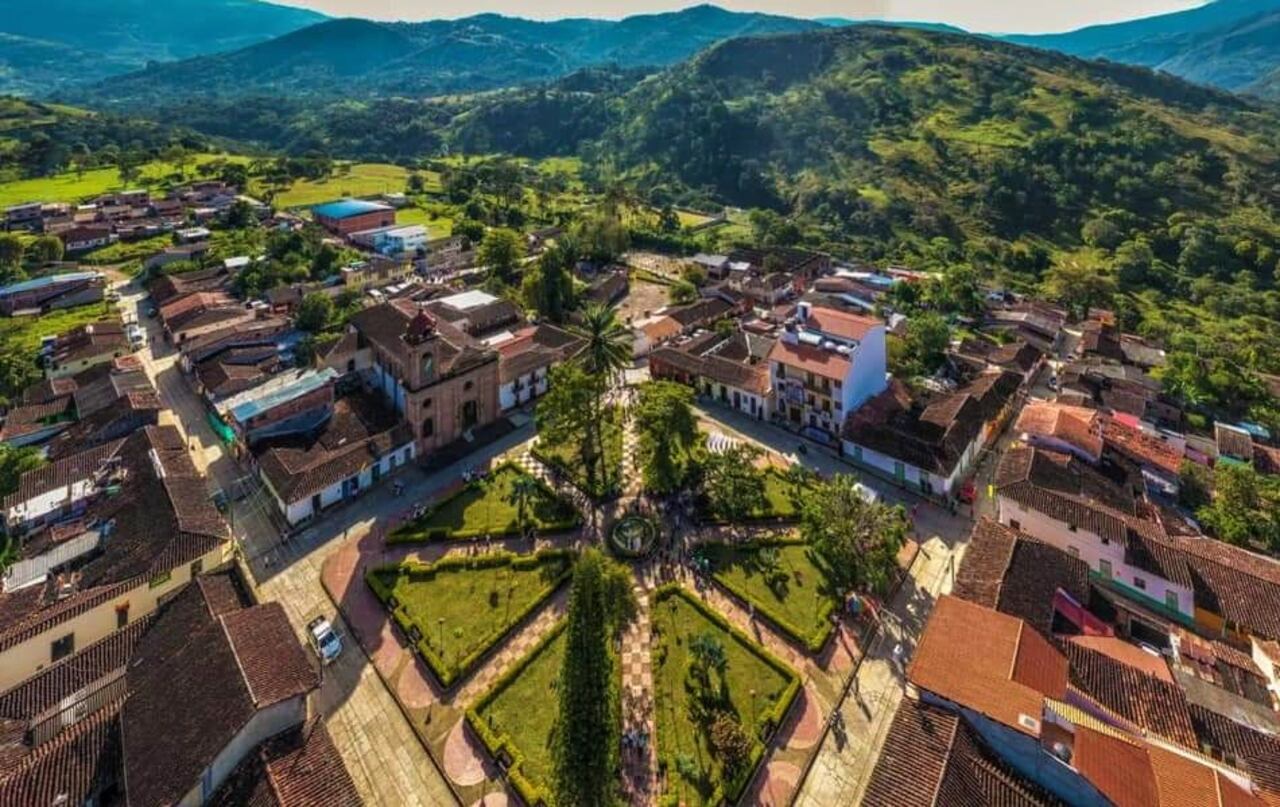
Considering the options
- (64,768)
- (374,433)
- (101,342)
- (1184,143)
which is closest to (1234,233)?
(1184,143)

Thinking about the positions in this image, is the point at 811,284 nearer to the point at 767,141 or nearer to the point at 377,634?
the point at 377,634

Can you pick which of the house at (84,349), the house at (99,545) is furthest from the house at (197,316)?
the house at (99,545)

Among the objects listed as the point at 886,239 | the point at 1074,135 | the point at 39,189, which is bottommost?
the point at 886,239

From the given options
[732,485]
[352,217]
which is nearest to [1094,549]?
[732,485]

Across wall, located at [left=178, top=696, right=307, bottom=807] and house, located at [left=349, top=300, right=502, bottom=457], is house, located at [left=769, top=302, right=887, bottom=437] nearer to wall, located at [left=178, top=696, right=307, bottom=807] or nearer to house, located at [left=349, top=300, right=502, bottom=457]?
house, located at [left=349, top=300, right=502, bottom=457]

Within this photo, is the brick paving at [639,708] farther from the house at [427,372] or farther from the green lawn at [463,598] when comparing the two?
the house at [427,372]

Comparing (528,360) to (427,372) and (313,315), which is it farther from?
(313,315)
